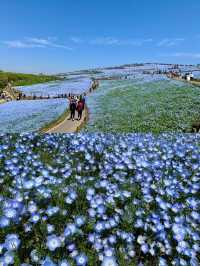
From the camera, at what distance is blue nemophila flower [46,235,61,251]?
4602 millimetres

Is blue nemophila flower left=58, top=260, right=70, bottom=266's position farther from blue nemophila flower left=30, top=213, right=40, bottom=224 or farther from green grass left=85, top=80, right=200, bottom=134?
green grass left=85, top=80, right=200, bottom=134

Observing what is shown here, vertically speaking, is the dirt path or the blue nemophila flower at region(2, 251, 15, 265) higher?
the blue nemophila flower at region(2, 251, 15, 265)

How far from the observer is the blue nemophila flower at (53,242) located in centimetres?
460

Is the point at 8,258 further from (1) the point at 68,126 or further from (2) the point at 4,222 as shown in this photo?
(1) the point at 68,126

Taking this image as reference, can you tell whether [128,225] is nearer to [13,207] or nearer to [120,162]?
[13,207]

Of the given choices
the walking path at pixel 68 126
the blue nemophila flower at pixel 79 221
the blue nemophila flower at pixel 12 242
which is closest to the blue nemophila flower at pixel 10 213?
the blue nemophila flower at pixel 12 242

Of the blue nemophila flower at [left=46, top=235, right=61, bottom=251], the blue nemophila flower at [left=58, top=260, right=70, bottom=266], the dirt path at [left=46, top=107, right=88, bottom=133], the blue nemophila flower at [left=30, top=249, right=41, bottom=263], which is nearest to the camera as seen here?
the blue nemophila flower at [left=58, top=260, right=70, bottom=266]

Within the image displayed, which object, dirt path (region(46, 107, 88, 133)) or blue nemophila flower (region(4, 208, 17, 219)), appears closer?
blue nemophila flower (region(4, 208, 17, 219))

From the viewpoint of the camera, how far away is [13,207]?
5.33 meters

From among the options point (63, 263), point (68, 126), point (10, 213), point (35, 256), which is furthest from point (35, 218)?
point (68, 126)

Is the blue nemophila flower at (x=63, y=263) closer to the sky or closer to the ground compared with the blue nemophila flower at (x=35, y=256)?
closer to the sky

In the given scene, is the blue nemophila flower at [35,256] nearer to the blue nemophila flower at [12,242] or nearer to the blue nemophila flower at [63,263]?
the blue nemophila flower at [12,242]

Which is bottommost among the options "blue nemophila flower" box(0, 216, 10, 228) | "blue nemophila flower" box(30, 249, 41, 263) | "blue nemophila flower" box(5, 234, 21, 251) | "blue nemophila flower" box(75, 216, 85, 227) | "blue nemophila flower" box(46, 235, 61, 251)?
"blue nemophila flower" box(30, 249, 41, 263)

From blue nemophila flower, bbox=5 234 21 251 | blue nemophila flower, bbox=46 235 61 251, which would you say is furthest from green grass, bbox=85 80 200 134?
blue nemophila flower, bbox=5 234 21 251
